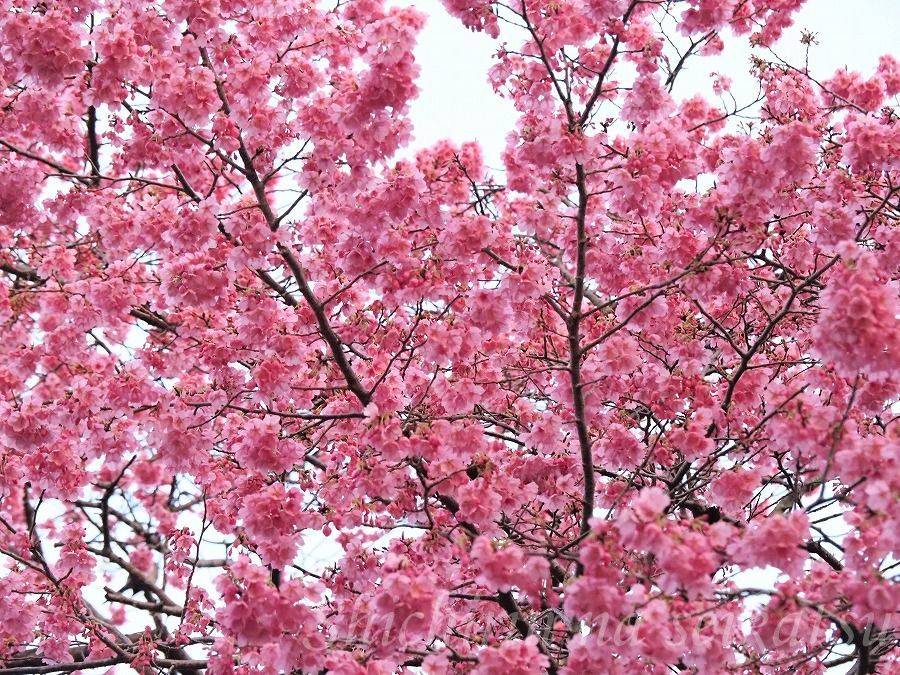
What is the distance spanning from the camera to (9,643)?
650cm

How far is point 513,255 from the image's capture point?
5777 mm

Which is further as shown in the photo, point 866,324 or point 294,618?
point 294,618

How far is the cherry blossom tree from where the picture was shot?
410 centimetres

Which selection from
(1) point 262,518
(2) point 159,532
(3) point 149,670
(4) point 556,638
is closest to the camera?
(1) point 262,518

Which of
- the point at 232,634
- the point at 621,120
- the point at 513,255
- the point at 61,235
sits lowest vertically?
the point at 232,634

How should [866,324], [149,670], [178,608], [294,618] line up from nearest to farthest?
[866,324] < [294,618] < [149,670] < [178,608]

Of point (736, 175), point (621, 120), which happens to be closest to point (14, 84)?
point (621, 120)

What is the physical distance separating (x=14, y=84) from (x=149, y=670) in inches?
169

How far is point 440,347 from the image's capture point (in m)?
5.21

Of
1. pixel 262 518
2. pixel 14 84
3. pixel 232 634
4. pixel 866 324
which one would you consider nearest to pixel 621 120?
pixel 866 324

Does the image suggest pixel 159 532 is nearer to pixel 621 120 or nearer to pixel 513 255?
pixel 513 255

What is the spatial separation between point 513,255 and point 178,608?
4.69 meters

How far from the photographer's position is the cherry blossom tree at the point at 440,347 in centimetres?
410

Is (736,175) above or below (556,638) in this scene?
above
